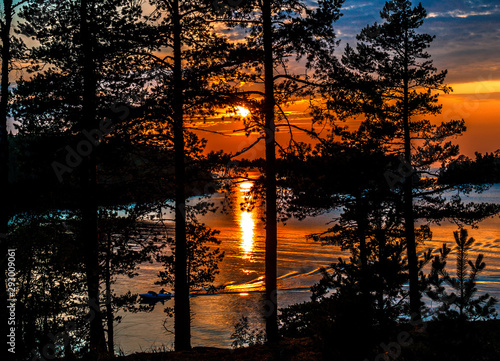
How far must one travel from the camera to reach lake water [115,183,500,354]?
3456 cm

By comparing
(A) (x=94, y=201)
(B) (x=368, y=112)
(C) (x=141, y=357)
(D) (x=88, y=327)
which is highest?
(B) (x=368, y=112)

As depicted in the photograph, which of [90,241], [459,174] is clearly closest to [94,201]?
[90,241]

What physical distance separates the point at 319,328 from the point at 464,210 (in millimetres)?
17747

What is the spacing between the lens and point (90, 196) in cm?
1402

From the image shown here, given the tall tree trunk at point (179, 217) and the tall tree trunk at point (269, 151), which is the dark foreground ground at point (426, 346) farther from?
the tall tree trunk at point (179, 217)

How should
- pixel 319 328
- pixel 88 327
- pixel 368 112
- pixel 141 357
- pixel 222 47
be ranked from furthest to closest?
pixel 368 112 → pixel 88 327 → pixel 222 47 → pixel 141 357 → pixel 319 328

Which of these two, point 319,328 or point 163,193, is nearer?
point 319,328

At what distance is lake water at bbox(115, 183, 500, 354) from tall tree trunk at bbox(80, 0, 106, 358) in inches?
172

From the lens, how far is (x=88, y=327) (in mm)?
14062

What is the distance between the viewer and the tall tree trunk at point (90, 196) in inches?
505

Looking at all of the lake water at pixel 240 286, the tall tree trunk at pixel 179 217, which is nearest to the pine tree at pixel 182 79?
the tall tree trunk at pixel 179 217

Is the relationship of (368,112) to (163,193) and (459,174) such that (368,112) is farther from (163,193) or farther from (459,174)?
(163,193)

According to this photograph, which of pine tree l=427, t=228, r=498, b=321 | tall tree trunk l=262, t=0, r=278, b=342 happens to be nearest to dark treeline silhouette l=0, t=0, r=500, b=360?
tall tree trunk l=262, t=0, r=278, b=342

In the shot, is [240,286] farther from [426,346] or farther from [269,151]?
[426,346]
